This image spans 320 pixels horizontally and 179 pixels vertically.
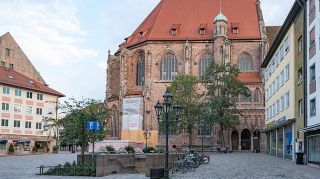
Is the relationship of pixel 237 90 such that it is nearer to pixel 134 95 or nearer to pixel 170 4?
pixel 134 95

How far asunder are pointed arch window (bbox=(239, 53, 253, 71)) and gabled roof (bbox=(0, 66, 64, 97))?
30317 mm

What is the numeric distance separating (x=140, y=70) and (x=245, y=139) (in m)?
21.0

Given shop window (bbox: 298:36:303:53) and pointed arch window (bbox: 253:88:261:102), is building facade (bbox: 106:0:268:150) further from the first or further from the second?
shop window (bbox: 298:36:303:53)

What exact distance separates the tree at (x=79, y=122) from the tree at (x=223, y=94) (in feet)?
106

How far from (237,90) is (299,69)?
2591 cm

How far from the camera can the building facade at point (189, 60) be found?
74875 millimetres

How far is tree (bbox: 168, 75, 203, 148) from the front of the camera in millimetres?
66062

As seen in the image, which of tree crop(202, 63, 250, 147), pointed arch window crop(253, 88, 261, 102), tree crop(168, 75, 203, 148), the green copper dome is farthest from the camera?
the green copper dome

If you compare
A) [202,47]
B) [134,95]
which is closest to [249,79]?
[202,47]

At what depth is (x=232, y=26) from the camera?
7994 cm

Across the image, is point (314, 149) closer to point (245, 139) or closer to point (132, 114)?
point (245, 139)

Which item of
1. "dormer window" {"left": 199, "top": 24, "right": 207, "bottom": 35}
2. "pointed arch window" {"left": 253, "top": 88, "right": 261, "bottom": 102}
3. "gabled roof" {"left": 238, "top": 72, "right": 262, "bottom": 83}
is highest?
"dormer window" {"left": 199, "top": 24, "right": 207, "bottom": 35}

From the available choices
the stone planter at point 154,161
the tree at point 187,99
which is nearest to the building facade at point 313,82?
the stone planter at point 154,161

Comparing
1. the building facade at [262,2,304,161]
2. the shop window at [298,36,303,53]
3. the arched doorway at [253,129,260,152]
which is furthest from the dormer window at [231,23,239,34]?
the shop window at [298,36,303,53]
